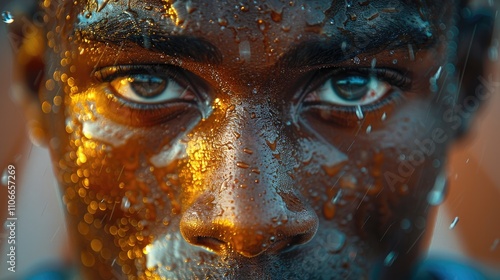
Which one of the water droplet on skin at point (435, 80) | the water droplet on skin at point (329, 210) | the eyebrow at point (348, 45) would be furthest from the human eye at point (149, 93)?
the water droplet on skin at point (435, 80)

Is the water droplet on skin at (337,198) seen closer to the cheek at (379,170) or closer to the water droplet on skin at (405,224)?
the cheek at (379,170)

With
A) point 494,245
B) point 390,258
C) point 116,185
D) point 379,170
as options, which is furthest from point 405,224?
point 494,245

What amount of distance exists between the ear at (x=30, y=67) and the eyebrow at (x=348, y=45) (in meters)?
0.78

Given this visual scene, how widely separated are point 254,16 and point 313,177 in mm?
376

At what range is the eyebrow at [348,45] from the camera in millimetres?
1368

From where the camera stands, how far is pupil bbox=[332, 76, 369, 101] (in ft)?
5.03

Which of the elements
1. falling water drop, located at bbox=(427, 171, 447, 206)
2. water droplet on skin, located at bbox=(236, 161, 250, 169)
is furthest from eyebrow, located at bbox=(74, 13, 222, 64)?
falling water drop, located at bbox=(427, 171, 447, 206)

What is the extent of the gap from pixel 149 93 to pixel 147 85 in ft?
0.07

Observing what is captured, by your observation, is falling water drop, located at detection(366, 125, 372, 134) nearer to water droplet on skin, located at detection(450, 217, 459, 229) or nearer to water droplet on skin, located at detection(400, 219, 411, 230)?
water droplet on skin, located at detection(400, 219, 411, 230)

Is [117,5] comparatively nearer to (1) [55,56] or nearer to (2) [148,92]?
(2) [148,92]

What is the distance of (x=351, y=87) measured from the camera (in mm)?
1544

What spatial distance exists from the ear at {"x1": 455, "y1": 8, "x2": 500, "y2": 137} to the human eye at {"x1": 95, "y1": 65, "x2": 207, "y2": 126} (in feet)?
2.75

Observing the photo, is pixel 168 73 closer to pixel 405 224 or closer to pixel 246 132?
pixel 246 132

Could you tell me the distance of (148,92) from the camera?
153 cm
